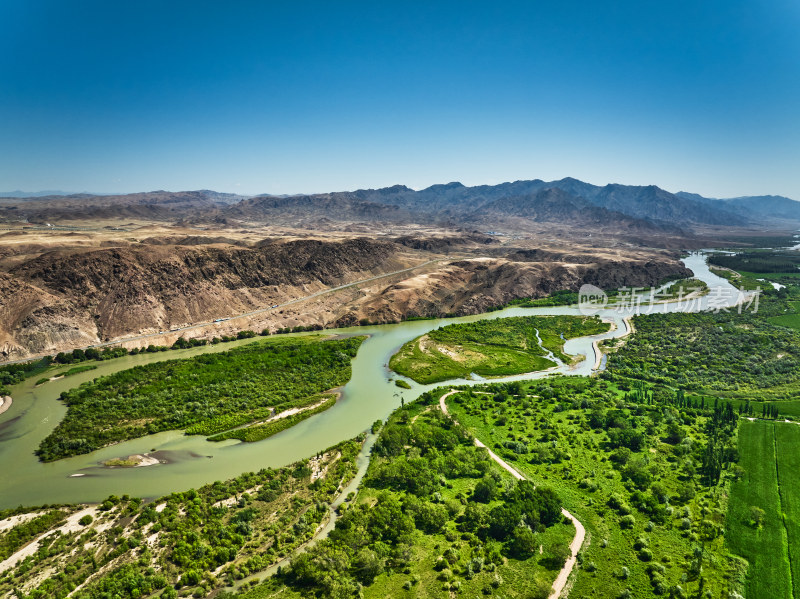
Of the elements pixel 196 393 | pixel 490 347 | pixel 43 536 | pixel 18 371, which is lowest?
pixel 43 536

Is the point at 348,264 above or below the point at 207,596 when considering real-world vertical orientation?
above

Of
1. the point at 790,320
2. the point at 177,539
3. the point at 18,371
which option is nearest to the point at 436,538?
the point at 177,539

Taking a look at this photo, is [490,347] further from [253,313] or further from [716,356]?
[253,313]

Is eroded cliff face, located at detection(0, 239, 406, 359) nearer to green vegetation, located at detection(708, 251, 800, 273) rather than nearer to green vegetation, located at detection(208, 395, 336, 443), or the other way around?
green vegetation, located at detection(208, 395, 336, 443)

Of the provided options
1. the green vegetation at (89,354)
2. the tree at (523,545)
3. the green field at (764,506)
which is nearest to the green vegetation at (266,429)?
the tree at (523,545)

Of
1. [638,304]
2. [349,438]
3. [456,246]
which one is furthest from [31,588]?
[456,246]

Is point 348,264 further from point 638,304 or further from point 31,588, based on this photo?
point 31,588
